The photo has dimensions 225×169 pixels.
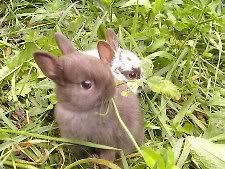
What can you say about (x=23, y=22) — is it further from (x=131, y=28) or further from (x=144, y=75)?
(x=144, y=75)

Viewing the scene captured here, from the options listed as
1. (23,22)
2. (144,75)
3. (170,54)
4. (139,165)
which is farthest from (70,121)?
(23,22)

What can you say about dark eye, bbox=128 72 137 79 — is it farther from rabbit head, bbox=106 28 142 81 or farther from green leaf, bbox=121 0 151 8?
green leaf, bbox=121 0 151 8

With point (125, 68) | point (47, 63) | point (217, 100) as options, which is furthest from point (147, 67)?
point (47, 63)

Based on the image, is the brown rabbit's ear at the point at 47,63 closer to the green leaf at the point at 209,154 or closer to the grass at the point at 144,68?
the grass at the point at 144,68

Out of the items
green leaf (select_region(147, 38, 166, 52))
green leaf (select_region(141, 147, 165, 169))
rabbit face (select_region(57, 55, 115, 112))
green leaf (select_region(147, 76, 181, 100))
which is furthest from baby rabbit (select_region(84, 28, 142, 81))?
green leaf (select_region(141, 147, 165, 169))

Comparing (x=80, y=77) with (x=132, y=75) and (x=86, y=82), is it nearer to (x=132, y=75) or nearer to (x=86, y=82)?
(x=86, y=82)

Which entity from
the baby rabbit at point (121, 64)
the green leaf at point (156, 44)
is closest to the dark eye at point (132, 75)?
the baby rabbit at point (121, 64)
